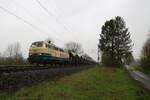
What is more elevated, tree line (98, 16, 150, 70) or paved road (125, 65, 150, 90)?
tree line (98, 16, 150, 70)

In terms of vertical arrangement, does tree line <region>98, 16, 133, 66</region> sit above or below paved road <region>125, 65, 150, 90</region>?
above

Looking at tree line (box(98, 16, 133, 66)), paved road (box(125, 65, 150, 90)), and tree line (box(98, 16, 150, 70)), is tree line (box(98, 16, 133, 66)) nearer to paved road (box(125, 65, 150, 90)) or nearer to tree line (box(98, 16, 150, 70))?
tree line (box(98, 16, 150, 70))

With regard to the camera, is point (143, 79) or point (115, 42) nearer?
point (143, 79)

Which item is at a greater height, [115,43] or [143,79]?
[115,43]

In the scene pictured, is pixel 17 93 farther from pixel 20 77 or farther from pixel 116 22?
pixel 116 22

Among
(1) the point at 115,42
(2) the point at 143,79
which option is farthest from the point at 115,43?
(2) the point at 143,79

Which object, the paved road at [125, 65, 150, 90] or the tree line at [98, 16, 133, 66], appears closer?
the paved road at [125, 65, 150, 90]

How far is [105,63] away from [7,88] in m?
40.0

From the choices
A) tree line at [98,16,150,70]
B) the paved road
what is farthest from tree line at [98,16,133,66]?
the paved road

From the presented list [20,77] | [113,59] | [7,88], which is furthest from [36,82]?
[113,59]

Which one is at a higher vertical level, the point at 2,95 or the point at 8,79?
the point at 8,79

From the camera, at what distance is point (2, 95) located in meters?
5.95

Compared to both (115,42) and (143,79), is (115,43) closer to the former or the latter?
(115,42)

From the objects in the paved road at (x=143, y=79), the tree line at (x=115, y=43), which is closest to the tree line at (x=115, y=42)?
the tree line at (x=115, y=43)
